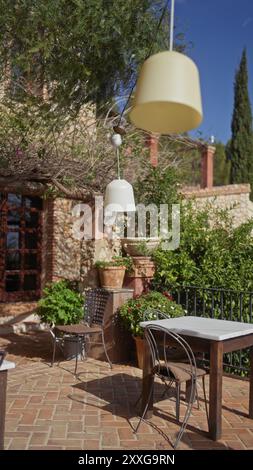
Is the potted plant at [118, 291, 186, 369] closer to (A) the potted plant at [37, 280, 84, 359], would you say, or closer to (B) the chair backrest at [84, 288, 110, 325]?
(B) the chair backrest at [84, 288, 110, 325]

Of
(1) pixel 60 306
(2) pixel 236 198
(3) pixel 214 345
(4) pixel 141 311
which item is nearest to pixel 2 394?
(3) pixel 214 345

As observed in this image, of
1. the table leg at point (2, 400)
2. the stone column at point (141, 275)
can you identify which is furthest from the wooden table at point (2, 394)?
the stone column at point (141, 275)

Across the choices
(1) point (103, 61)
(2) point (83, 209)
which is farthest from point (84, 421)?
(2) point (83, 209)

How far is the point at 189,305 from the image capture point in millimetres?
6453

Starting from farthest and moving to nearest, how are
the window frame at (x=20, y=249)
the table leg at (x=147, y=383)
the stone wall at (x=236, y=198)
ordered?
the stone wall at (x=236, y=198) < the window frame at (x=20, y=249) < the table leg at (x=147, y=383)

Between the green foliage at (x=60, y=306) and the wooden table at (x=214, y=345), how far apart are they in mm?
2373

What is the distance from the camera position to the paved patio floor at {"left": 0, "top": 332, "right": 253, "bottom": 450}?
3.56 m

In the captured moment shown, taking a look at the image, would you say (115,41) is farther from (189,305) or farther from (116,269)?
(189,305)

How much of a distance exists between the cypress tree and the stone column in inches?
469

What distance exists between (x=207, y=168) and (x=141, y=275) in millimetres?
9728

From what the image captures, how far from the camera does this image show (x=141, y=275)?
6570 mm

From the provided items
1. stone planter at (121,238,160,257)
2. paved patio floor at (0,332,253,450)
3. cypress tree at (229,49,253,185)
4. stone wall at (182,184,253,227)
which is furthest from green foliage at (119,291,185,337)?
cypress tree at (229,49,253,185)

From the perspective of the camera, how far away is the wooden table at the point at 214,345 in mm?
3666

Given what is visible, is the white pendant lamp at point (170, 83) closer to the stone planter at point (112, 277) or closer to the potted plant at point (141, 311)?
the potted plant at point (141, 311)
